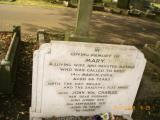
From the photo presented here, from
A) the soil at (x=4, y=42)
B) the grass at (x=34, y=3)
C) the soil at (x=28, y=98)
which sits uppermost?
the grass at (x=34, y=3)

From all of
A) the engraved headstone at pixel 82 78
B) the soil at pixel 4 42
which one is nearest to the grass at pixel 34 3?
the soil at pixel 4 42

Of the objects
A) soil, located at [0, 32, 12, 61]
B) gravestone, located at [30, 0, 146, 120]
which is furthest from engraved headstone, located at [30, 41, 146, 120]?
soil, located at [0, 32, 12, 61]

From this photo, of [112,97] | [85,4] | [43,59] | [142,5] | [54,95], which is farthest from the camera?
[142,5]

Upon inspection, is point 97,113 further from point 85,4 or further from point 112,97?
point 85,4

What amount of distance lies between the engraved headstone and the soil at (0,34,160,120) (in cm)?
33

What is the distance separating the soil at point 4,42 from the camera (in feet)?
26.3

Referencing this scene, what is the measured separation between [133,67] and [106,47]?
2.00 ft

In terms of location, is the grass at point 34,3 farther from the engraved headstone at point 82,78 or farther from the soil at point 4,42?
the engraved headstone at point 82,78

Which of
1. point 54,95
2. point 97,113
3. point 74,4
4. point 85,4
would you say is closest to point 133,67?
point 97,113

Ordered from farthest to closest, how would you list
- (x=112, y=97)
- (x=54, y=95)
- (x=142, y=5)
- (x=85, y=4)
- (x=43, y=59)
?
1. (x=142, y=5)
2. (x=85, y=4)
3. (x=112, y=97)
4. (x=54, y=95)
5. (x=43, y=59)

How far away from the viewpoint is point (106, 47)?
419 centimetres

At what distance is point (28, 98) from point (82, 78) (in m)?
2.21

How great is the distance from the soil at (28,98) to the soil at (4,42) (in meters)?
0.48

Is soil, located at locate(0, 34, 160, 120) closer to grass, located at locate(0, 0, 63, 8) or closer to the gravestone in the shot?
the gravestone
